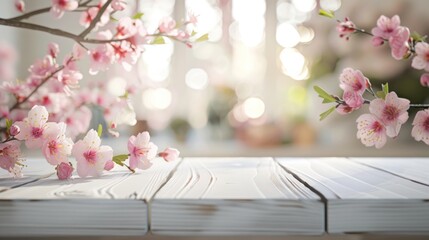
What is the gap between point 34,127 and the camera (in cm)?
80

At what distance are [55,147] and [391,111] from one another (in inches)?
20.3

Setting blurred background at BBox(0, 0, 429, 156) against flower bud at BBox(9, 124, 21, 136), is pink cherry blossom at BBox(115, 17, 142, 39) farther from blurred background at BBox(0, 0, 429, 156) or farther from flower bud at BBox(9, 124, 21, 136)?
blurred background at BBox(0, 0, 429, 156)

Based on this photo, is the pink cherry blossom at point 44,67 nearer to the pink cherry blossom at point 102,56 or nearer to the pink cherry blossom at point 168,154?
the pink cherry blossom at point 102,56

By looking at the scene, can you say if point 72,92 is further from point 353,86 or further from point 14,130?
point 353,86

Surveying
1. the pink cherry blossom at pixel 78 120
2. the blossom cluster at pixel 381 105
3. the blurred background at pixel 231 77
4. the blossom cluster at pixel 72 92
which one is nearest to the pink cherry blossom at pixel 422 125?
the blossom cluster at pixel 381 105

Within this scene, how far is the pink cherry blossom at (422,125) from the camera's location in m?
0.81

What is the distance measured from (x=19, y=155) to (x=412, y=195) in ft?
1.89

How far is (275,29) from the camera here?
361cm

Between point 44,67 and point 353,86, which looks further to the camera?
point 44,67

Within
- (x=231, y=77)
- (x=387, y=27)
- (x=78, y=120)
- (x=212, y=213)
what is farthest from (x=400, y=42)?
(x=231, y=77)

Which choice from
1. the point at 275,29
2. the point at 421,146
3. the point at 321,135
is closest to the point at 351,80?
the point at 421,146

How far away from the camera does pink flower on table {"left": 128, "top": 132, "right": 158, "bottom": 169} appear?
844mm

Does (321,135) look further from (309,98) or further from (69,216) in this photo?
(69,216)

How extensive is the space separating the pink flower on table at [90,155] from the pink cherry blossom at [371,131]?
39 centimetres
